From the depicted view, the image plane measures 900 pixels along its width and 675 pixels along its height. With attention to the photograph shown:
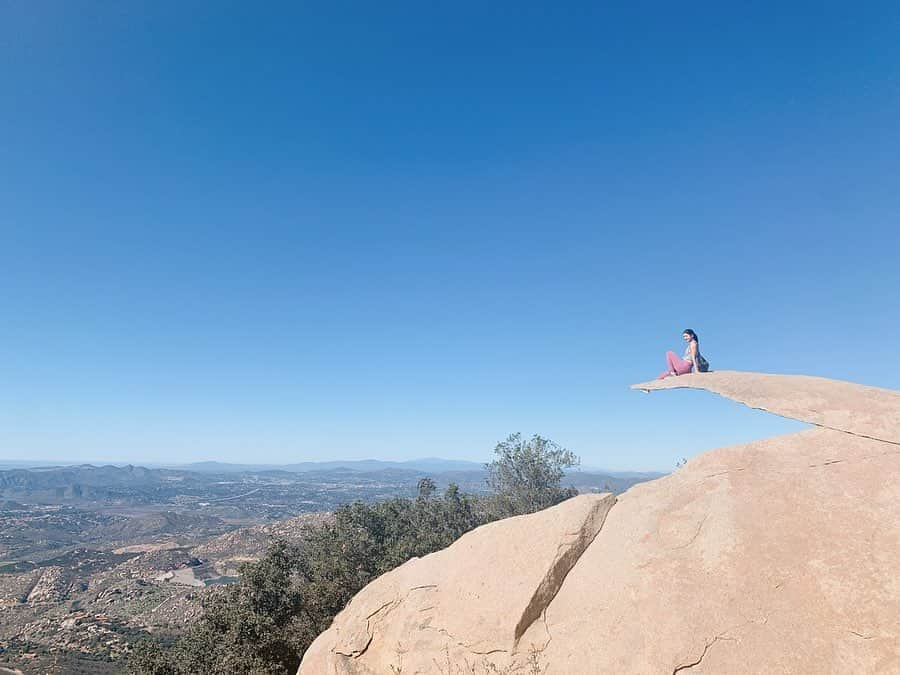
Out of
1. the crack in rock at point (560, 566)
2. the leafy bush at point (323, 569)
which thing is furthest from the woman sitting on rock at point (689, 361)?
the leafy bush at point (323, 569)

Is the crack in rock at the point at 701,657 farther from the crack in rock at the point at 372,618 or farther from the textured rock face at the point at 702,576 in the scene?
the crack in rock at the point at 372,618

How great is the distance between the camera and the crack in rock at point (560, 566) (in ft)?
30.4

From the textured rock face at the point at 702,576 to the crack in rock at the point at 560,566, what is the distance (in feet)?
0.09

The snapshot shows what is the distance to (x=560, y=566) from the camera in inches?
394

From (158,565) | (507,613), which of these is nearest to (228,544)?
(158,565)

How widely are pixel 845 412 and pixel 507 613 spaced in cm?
782

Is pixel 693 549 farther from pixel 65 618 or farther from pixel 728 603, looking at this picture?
pixel 65 618

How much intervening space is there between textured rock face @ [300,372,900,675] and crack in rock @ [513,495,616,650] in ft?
0.09

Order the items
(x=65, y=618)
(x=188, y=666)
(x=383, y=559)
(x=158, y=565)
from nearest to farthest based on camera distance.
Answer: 1. (x=188, y=666)
2. (x=383, y=559)
3. (x=65, y=618)
4. (x=158, y=565)

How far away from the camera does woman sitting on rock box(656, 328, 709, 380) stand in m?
12.7

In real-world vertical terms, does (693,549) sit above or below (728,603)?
above

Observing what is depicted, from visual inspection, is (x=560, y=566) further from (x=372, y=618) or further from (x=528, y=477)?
(x=528, y=477)

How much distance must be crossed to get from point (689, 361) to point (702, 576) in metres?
6.18

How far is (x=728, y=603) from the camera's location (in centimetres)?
760
